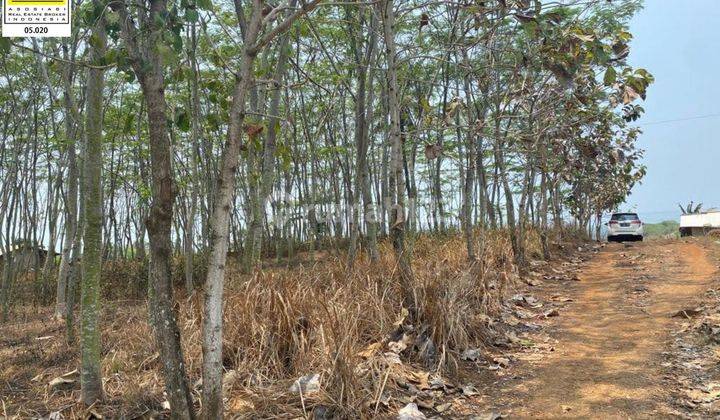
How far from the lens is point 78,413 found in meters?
3.24

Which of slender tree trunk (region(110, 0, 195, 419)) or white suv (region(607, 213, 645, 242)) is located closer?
slender tree trunk (region(110, 0, 195, 419))

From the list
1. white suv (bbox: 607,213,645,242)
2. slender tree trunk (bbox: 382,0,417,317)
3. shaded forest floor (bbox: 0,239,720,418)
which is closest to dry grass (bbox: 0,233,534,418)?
shaded forest floor (bbox: 0,239,720,418)

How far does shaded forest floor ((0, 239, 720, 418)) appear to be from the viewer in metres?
3.32

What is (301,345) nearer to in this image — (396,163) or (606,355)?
(396,163)

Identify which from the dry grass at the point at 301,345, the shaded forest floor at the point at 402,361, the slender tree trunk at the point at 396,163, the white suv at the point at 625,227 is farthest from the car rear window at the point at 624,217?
the slender tree trunk at the point at 396,163

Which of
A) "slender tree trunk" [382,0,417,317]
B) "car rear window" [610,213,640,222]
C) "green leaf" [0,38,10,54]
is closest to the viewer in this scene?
"green leaf" [0,38,10,54]

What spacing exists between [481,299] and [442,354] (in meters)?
1.73

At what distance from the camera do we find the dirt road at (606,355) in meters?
3.47

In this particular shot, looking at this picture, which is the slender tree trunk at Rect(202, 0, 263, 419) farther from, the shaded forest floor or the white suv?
the white suv

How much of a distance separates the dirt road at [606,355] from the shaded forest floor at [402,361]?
0.05ft

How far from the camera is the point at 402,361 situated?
411cm

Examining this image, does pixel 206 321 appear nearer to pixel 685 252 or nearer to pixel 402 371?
pixel 402 371

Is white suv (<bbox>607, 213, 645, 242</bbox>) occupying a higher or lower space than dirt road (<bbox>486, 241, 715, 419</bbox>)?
higher

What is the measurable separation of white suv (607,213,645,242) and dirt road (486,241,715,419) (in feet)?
39.4
